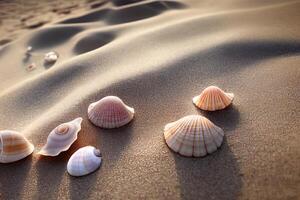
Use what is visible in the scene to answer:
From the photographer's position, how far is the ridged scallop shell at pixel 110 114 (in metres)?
2.03

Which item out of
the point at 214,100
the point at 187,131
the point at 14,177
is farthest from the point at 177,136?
the point at 14,177

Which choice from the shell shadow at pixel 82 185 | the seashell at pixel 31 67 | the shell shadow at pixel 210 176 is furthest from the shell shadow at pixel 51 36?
the shell shadow at pixel 210 176

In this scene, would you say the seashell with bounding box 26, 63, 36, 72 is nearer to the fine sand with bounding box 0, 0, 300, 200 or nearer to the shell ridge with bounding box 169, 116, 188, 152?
the fine sand with bounding box 0, 0, 300, 200

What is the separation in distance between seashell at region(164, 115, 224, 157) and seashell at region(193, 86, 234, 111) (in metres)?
0.24

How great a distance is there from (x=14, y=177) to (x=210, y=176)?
3.64ft

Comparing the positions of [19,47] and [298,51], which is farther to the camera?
[19,47]

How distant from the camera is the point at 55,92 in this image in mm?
2592

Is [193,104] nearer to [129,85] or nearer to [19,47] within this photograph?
[129,85]

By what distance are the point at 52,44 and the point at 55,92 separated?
1199 millimetres

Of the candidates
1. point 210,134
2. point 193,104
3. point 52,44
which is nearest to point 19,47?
point 52,44

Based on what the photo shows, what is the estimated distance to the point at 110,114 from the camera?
6.66ft

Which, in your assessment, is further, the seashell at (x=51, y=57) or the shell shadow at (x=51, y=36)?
the shell shadow at (x=51, y=36)

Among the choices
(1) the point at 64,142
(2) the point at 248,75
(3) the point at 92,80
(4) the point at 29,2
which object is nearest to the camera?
(1) the point at 64,142

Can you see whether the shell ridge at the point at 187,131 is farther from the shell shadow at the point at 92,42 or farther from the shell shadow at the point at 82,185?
the shell shadow at the point at 92,42
